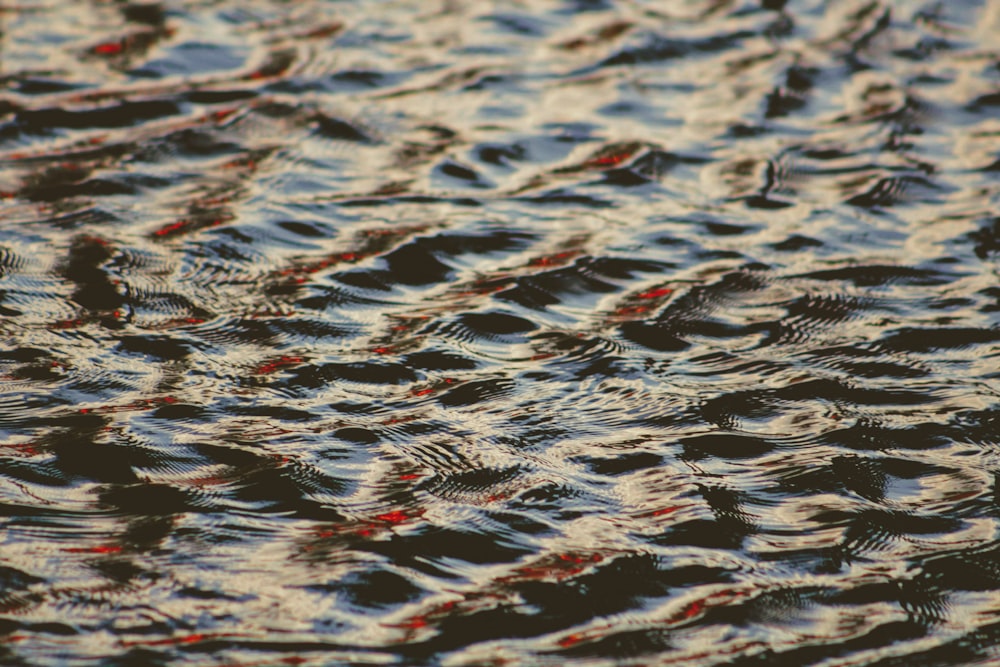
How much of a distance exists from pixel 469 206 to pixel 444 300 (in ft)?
2.35

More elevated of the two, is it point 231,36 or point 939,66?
point 231,36

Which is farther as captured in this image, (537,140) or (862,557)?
(537,140)

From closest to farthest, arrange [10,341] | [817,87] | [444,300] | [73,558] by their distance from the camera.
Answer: [73,558]
[10,341]
[444,300]
[817,87]

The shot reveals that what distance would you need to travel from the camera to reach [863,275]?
3484 millimetres

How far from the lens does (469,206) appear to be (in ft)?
12.8

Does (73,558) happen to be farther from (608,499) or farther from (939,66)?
(939,66)

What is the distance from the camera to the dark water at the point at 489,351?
2.11 m

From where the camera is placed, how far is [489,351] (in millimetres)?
3018

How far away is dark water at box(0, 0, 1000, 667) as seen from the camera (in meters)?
2.11

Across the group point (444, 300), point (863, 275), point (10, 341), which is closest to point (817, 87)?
point (863, 275)

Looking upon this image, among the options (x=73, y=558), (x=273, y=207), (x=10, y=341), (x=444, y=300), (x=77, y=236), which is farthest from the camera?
(x=273, y=207)

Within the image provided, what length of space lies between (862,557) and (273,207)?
232 centimetres

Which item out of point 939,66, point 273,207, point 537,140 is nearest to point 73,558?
point 273,207

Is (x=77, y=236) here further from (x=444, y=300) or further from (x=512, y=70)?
(x=512, y=70)
